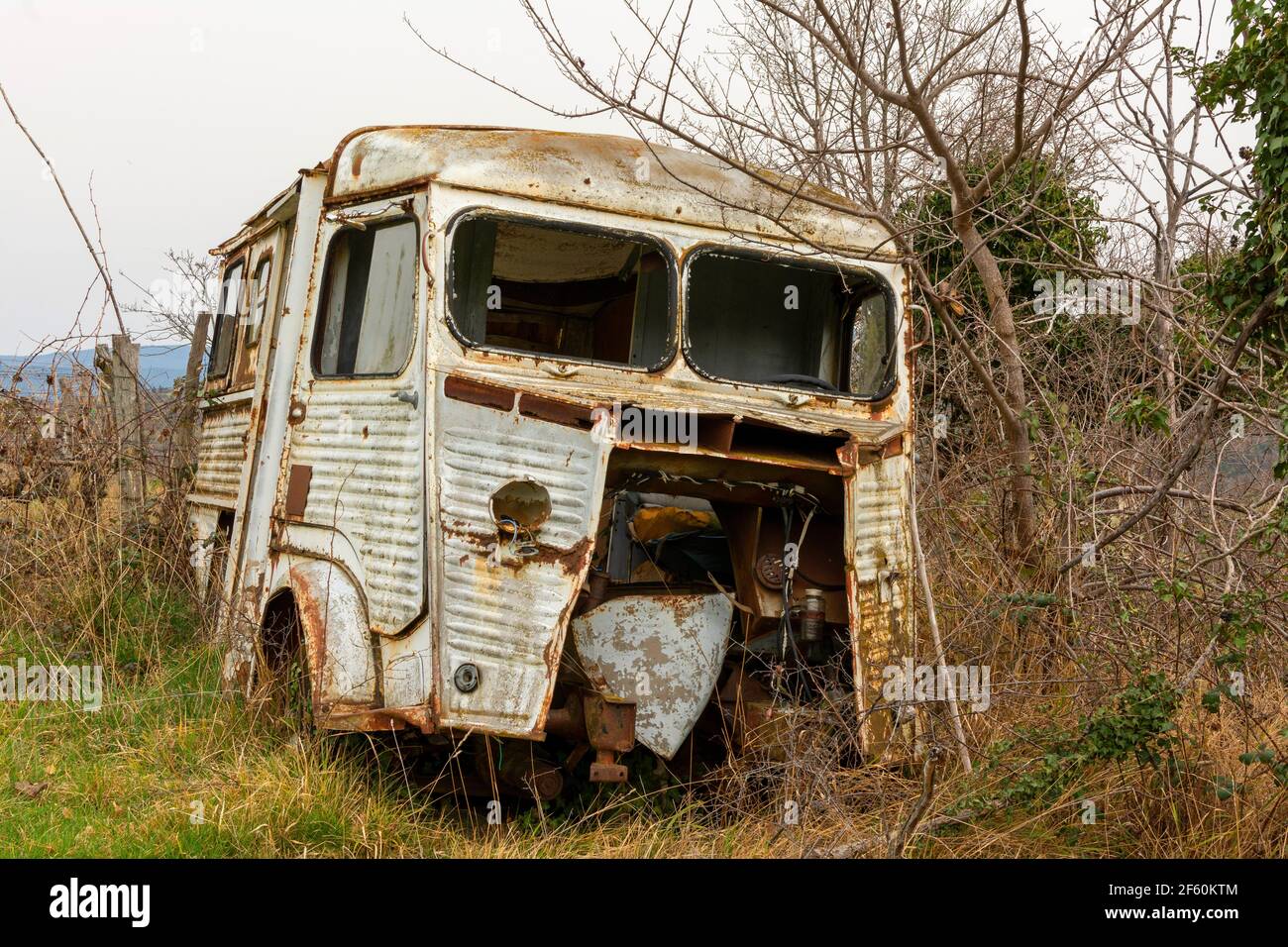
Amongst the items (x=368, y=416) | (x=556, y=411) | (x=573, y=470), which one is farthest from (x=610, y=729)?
(x=368, y=416)

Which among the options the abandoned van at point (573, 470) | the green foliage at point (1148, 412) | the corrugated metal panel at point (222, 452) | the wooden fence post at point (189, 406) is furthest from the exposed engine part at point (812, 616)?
the wooden fence post at point (189, 406)

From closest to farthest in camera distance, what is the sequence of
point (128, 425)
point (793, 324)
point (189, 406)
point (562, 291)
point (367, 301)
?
1. point (367, 301)
2. point (793, 324)
3. point (562, 291)
4. point (128, 425)
5. point (189, 406)

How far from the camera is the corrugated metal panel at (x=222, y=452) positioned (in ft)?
20.2

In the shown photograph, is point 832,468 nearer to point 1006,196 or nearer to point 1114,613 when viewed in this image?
point 1114,613

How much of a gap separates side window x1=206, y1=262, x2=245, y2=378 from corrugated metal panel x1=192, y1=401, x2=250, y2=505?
0.31m

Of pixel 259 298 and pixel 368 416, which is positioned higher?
pixel 259 298

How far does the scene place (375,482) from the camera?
4.75 metres

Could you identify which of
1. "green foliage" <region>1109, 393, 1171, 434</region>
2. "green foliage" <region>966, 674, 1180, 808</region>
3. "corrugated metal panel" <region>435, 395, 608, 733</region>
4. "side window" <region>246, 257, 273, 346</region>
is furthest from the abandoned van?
"green foliage" <region>1109, 393, 1171, 434</region>

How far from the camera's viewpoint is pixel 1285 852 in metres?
4.19

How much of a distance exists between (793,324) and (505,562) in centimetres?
227

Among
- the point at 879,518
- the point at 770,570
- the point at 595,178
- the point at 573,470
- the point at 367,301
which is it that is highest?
the point at 595,178

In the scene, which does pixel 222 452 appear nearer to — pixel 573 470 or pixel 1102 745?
pixel 573 470

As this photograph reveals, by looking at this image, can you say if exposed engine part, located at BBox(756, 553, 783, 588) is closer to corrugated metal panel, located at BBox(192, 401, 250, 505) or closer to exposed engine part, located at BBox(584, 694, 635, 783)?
exposed engine part, located at BBox(584, 694, 635, 783)

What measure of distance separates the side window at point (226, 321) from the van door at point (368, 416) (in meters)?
1.99
